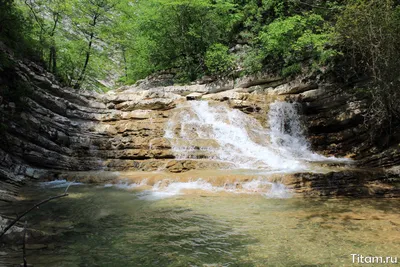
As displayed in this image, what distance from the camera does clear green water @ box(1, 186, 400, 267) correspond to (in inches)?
156

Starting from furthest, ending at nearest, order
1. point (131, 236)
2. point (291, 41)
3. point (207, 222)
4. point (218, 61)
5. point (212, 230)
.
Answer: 1. point (218, 61)
2. point (291, 41)
3. point (207, 222)
4. point (212, 230)
5. point (131, 236)

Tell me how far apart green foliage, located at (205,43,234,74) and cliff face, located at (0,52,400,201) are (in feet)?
11.8

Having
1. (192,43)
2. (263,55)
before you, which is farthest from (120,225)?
(192,43)

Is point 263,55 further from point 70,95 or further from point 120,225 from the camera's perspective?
point 120,225

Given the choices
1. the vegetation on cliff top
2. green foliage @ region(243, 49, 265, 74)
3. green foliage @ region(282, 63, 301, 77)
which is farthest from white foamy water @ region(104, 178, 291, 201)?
green foliage @ region(243, 49, 265, 74)

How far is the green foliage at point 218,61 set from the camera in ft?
61.2

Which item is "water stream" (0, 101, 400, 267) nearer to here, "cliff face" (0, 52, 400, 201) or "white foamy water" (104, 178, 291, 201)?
"white foamy water" (104, 178, 291, 201)

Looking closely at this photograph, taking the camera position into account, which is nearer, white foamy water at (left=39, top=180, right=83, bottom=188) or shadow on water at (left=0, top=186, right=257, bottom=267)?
shadow on water at (left=0, top=186, right=257, bottom=267)

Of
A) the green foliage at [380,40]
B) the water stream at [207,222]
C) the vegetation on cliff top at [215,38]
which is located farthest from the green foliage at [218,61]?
the water stream at [207,222]

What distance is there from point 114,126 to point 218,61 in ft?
28.4

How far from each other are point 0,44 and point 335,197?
11.7 metres

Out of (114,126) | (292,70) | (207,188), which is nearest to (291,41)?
(292,70)

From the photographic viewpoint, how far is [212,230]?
5180 mm

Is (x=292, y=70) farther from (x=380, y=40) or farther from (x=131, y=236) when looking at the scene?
(x=131, y=236)
